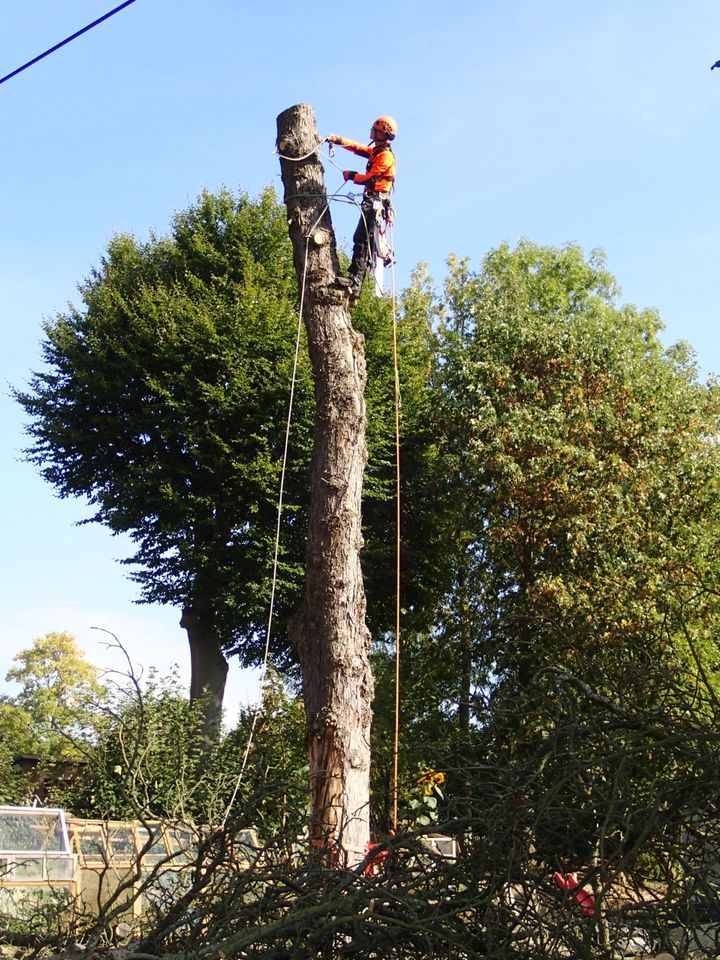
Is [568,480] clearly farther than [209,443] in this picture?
No

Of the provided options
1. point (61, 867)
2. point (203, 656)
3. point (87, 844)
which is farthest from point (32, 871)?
point (203, 656)

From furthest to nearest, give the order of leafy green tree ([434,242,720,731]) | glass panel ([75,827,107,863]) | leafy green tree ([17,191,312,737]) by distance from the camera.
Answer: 1. leafy green tree ([17,191,312,737])
2. leafy green tree ([434,242,720,731])
3. glass panel ([75,827,107,863])

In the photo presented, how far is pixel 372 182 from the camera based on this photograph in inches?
395

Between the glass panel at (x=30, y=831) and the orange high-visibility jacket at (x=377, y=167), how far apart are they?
23.3 ft

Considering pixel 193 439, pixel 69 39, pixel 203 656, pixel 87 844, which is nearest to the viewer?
pixel 69 39

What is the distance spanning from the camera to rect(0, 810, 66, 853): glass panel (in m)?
11.0

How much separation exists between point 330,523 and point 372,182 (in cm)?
323

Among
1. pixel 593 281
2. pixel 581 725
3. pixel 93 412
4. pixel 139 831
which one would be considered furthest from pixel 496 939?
pixel 593 281

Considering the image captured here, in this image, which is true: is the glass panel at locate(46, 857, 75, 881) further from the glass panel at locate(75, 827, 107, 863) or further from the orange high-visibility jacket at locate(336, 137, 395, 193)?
the orange high-visibility jacket at locate(336, 137, 395, 193)

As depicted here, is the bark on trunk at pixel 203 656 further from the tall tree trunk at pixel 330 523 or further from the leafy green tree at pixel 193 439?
the tall tree trunk at pixel 330 523

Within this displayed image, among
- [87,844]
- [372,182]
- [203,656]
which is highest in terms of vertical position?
[372,182]

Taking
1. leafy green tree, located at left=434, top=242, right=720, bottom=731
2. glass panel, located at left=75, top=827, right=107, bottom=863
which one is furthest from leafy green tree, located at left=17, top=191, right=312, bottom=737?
glass panel, located at left=75, top=827, right=107, bottom=863

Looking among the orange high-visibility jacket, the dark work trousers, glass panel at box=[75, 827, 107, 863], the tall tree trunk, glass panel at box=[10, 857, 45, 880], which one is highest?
the orange high-visibility jacket

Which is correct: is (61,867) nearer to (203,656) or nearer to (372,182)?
(372,182)
